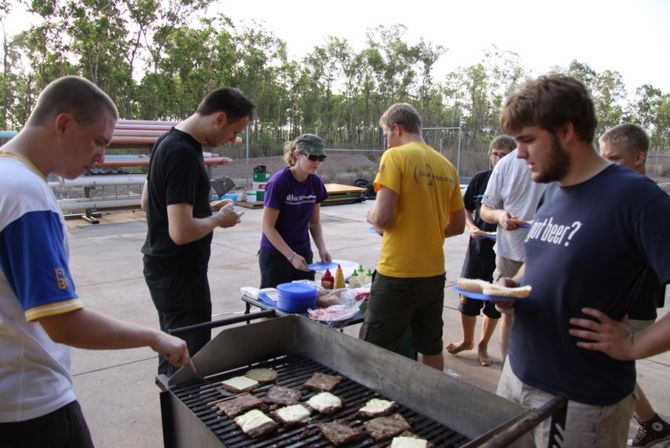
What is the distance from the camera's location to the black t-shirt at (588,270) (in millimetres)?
1353

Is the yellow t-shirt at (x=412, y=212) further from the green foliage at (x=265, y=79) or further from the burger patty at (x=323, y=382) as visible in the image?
the green foliage at (x=265, y=79)

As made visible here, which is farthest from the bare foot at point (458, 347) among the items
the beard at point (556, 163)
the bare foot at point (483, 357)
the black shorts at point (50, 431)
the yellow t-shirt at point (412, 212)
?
the black shorts at point (50, 431)

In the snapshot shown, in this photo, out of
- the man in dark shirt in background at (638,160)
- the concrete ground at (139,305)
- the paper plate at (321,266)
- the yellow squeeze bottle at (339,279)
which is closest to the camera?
the man in dark shirt in background at (638,160)

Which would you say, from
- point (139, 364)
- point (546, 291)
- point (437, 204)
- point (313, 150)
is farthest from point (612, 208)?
point (139, 364)

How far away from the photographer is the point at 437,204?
2951mm

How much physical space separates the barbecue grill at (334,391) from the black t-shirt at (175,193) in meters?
0.55

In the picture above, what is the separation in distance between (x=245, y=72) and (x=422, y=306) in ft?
72.0

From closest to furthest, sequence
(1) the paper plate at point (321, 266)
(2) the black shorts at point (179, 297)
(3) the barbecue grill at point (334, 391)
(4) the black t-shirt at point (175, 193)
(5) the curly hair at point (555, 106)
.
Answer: (5) the curly hair at point (555, 106) → (3) the barbecue grill at point (334, 391) → (4) the black t-shirt at point (175, 193) → (2) the black shorts at point (179, 297) → (1) the paper plate at point (321, 266)

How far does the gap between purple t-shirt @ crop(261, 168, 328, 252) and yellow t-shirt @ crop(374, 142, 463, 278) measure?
97 centimetres

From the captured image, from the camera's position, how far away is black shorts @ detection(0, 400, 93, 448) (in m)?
1.33

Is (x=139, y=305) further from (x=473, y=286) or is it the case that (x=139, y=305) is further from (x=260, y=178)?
(x=260, y=178)

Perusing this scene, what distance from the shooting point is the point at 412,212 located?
2.85 metres

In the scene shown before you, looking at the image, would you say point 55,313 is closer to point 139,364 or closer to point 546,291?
point 546,291

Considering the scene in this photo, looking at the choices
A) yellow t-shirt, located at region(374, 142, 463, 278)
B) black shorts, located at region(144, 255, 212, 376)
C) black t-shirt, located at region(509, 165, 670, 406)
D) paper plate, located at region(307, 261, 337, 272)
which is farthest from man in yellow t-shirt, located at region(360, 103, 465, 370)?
black t-shirt, located at region(509, 165, 670, 406)
